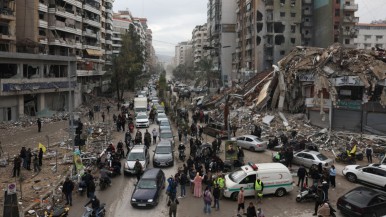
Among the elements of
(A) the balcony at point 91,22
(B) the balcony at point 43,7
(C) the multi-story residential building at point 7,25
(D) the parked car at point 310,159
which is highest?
(A) the balcony at point 91,22

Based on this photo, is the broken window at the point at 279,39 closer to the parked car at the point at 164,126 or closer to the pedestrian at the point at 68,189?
the parked car at the point at 164,126

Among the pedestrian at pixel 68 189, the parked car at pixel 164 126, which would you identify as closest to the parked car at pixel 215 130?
the parked car at pixel 164 126

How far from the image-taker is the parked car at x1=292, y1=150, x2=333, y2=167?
75.0 ft

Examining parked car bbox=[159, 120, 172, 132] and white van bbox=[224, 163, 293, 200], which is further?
parked car bbox=[159, 120, 172, 132]

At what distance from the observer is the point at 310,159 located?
23.3 metres

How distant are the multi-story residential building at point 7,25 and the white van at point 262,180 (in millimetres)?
34971

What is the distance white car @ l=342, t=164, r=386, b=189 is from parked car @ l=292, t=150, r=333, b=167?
164cm

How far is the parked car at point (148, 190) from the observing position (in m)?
16.7

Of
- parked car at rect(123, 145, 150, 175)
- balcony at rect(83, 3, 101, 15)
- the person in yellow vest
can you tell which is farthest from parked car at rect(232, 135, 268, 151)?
balcony at rect(83, 3, 101, 15)

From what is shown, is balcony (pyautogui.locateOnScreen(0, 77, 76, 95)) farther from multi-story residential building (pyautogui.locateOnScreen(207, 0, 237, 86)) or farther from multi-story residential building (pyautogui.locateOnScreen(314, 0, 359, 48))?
multi-story residential building (pyautogui.locateOnScreen(314, 0, 359, 48))

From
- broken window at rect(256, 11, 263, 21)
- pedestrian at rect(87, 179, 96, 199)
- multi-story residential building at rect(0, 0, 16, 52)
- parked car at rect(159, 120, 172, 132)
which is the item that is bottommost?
pedestrian at rect(87, 179, 96, 199)

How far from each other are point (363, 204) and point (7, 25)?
41774 mm

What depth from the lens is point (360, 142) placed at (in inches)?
1148

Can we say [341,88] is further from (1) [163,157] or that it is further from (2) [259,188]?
(2) [259,188]
